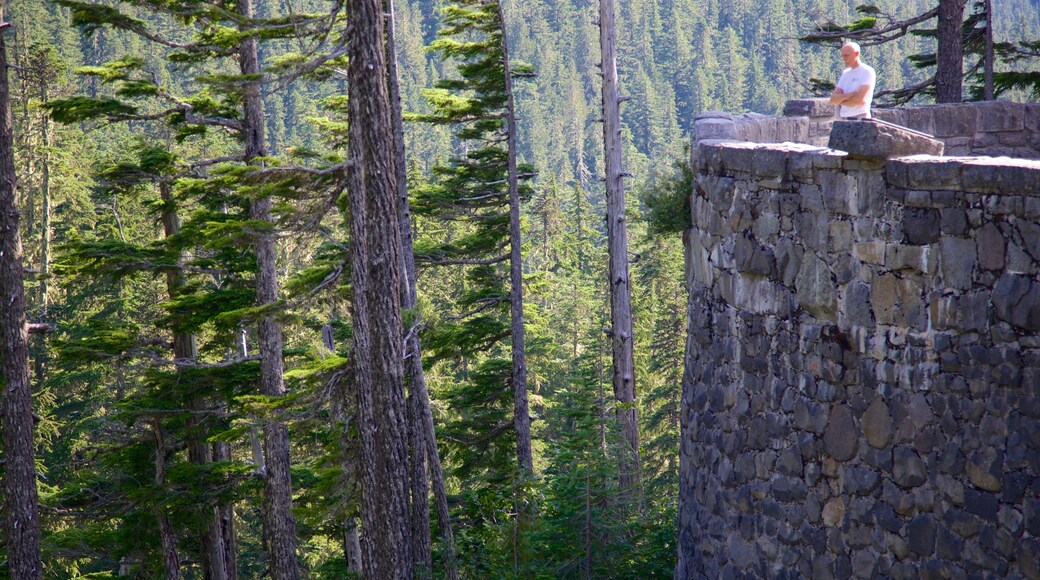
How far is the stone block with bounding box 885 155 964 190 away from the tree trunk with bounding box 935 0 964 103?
27.3 feet

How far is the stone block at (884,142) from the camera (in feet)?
15.4

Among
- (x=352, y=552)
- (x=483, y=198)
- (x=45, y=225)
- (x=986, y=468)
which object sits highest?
(x=483, y=198)

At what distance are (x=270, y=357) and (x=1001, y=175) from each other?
1004cm

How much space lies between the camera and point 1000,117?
26.5 feet

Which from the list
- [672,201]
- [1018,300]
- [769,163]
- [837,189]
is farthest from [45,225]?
[1018,300]

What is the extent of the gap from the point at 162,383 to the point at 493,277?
18.0 ft

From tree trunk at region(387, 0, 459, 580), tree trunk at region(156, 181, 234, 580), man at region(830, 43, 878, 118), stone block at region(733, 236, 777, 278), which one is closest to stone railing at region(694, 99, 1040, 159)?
man at region(830, 43, 878, 118)

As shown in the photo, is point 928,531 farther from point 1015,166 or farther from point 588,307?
point 588,307

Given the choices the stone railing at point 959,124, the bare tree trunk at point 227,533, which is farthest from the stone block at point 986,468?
the bare tree trunk at point 227,533

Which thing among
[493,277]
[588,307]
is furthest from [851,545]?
[588,307]

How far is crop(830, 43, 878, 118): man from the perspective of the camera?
260 inches

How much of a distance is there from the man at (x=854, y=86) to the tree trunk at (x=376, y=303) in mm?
3613

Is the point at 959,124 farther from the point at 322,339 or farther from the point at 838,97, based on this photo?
the point at 322,339

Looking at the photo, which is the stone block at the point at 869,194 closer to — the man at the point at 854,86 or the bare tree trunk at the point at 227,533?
the man at the point at 854,86
